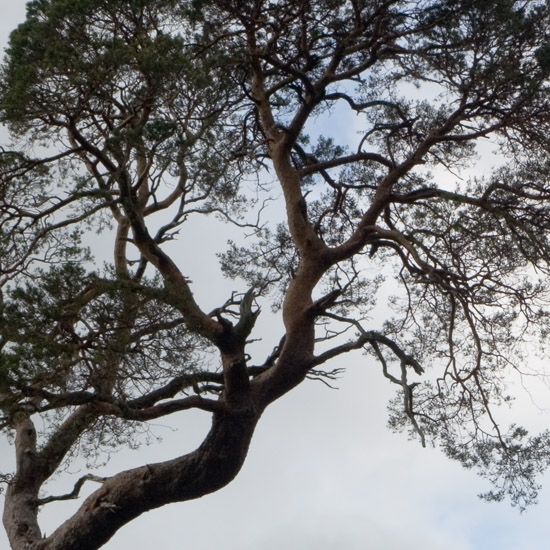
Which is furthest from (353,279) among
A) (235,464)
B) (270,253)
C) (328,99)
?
(235,464)

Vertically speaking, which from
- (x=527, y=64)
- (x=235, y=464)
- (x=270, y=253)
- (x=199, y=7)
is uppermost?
(x=199, y=7)

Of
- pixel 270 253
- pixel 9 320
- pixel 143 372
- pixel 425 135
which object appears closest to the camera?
pixel 9 320

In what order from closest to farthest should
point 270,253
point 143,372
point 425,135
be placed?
point 143,372 < point 425,135 < point 270,253

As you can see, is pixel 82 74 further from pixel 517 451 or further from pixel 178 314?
pixel 517 451

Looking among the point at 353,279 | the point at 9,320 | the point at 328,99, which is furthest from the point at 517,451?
the point at 9,320

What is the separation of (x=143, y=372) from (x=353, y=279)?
1820 millimetres

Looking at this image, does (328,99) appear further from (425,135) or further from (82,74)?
(82,74)

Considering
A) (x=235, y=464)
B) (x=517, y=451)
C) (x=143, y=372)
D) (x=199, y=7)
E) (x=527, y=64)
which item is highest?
(x=199, y=7)

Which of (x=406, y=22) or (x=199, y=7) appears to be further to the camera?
(x=406, y=22)

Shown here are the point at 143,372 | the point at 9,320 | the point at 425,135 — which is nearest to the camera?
the point at 9,320

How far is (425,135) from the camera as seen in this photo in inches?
245

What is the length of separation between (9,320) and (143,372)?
0.85m

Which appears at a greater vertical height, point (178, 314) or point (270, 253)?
point (270, 253)

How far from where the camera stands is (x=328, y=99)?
250 inches
